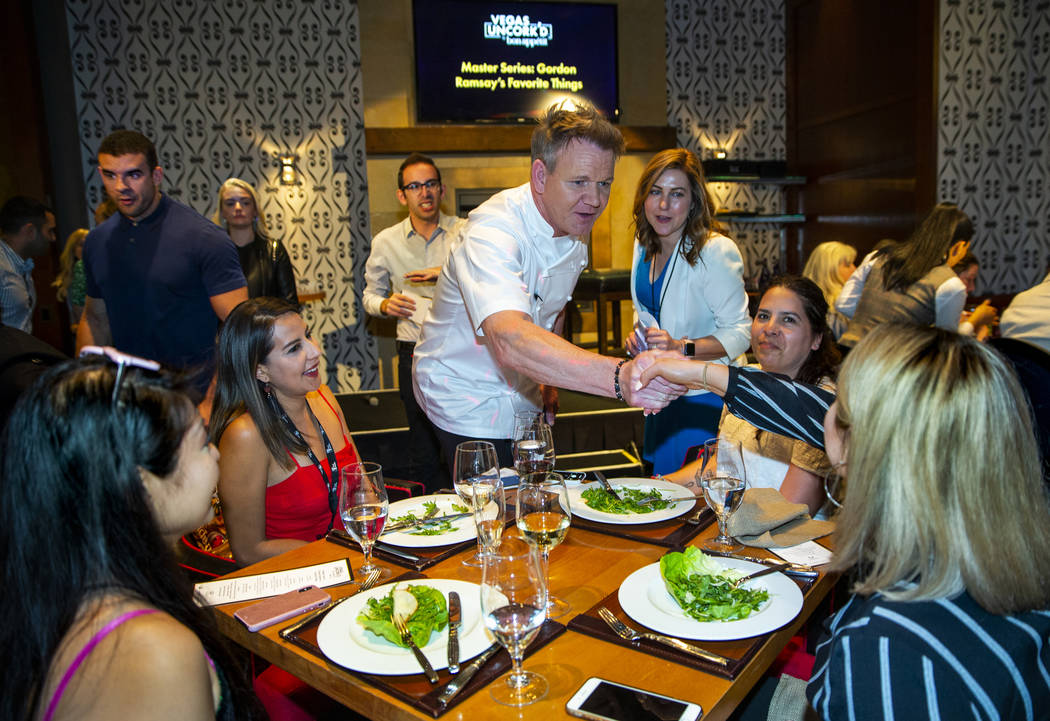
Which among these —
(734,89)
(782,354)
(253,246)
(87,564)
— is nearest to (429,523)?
(87,564)

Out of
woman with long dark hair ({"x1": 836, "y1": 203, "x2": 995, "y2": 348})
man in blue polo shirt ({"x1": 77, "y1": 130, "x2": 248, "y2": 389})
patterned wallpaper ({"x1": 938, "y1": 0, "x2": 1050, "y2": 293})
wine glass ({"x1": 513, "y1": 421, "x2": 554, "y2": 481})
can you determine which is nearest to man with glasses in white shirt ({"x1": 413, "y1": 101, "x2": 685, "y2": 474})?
wine glass ({"x1": 513, "y1": 421, "x2": 554, "y2": 481})

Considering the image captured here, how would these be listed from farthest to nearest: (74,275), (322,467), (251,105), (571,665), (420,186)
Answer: (251,105), (74,275), (420,186), (322,467), (571,665)

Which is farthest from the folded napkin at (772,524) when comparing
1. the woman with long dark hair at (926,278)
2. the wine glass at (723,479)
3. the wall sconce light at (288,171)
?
the wall sconce light at (288,171)

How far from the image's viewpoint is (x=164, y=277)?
2.82m

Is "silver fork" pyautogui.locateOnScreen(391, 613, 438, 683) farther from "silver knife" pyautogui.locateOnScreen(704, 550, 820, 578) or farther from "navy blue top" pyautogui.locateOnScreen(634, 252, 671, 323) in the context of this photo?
"navy blue top" pyautogui.locateOnScreen(634, 252, 671, 323)

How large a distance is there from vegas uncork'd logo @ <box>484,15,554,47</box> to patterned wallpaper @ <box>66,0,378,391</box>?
4.11 ft

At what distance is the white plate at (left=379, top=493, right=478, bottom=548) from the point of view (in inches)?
63.0

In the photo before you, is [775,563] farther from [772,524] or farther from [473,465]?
[473,465]

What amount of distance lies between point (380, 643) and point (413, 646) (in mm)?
68

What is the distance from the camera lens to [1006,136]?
19.8 ft

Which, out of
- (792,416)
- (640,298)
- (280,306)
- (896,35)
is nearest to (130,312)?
(280,306)

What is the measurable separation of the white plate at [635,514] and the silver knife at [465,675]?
0.58 m

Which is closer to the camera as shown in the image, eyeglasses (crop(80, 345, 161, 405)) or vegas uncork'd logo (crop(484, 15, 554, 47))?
eyeglasses (crop(80, 345, 161, 405))

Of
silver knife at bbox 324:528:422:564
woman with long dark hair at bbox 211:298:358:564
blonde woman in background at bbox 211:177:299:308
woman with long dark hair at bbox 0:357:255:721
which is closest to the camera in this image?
woman with long dark hair at bbox 0:357:255:721
